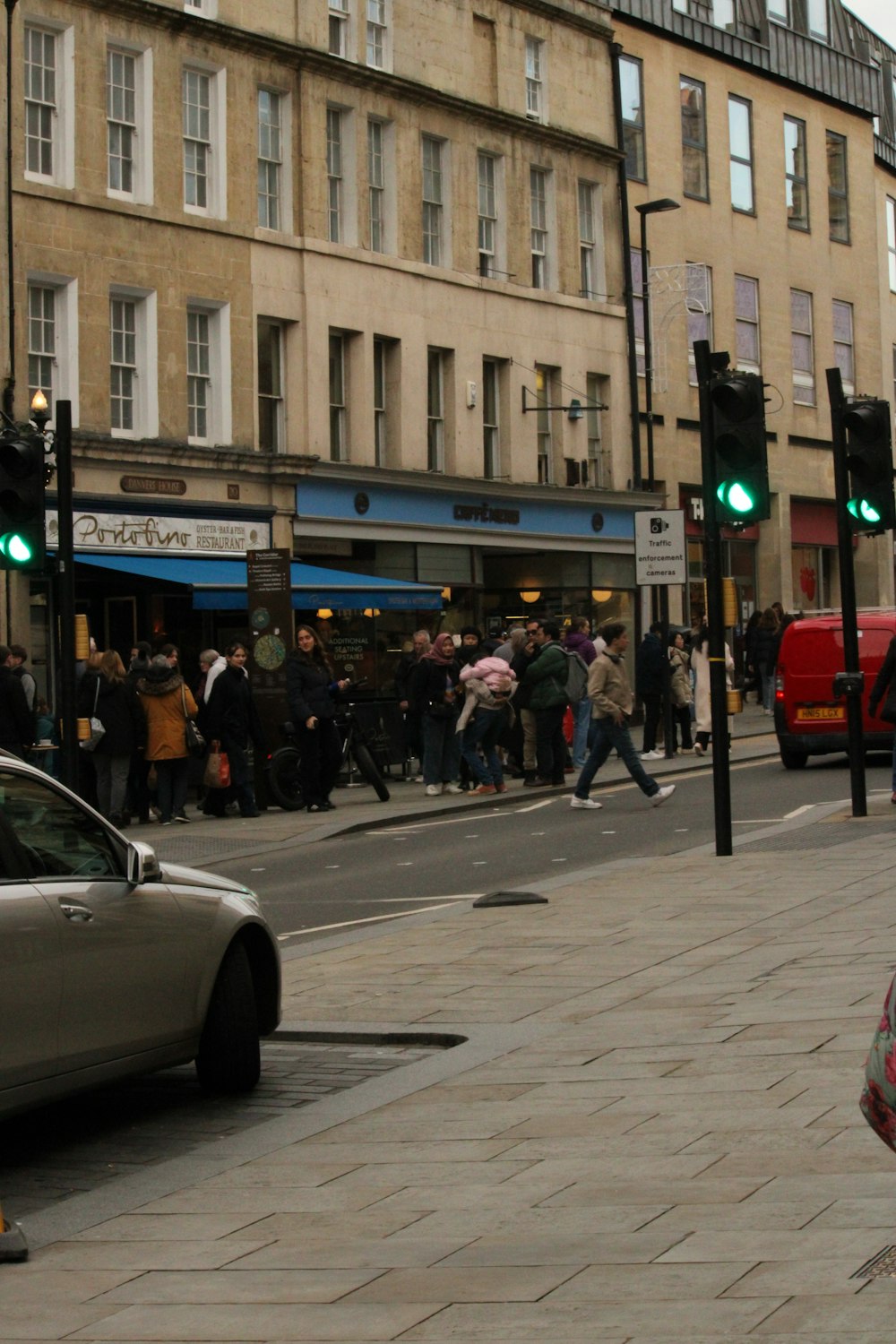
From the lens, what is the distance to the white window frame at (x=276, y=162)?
32719mm

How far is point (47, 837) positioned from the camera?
7.66 m

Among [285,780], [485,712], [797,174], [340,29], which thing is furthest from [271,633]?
[797,174]

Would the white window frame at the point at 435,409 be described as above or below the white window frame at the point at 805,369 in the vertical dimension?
Answer: below

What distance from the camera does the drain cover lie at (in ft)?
17.2

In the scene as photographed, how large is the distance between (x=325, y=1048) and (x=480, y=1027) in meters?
0.67

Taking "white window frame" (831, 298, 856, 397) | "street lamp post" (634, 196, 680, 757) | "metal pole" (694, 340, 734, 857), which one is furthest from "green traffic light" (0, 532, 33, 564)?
"white window frame" (831, 298, 856, 397)

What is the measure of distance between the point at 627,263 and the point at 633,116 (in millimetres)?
3129

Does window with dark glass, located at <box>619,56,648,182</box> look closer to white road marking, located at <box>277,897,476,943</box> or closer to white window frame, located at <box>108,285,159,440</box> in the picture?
white window frame, located at <box>108,285,159,440</box>

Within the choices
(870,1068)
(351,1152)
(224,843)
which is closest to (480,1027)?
(351,1152)

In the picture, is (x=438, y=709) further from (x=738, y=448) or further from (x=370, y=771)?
(x=738, y=448)

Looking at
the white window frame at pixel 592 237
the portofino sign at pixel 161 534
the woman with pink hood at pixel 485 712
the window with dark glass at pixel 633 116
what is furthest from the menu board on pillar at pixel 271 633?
the window with dark glass at pixel 633 116

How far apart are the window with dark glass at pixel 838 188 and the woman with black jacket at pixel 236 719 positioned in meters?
31.8

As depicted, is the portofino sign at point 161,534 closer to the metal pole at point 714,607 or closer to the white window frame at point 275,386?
the white window frame at point 275,386

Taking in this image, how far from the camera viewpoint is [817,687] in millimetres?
24984
